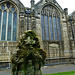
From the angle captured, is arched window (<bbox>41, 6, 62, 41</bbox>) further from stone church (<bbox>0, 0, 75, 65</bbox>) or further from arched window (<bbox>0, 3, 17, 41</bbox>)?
arched window (<bbox>0, 3, 17, 41</bbox>)

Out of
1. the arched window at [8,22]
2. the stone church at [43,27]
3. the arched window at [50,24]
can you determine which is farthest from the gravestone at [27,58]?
the arched window at [50,24]

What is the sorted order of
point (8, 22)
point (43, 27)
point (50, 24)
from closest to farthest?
1. point (8, 22)
2. point (43, 27)
3. point (50, 24)

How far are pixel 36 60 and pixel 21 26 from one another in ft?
30.0

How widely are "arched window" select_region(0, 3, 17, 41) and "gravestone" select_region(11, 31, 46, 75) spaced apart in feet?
28.1

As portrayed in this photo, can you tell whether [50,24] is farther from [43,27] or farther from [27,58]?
[27,58]

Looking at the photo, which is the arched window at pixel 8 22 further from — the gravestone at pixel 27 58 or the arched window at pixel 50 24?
the gravestone at pixel 27 58

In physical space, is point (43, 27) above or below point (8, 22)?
below

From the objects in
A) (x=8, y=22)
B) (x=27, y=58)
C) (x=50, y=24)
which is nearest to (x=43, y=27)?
(x=50, y=24)

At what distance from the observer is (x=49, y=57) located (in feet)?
41.4

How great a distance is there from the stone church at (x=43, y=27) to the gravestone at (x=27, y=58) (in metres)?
7.62

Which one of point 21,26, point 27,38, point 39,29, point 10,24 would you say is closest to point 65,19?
point 39,29

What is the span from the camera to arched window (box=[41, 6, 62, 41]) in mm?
14070

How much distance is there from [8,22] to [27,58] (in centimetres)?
1026

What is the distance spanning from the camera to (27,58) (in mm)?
3736
